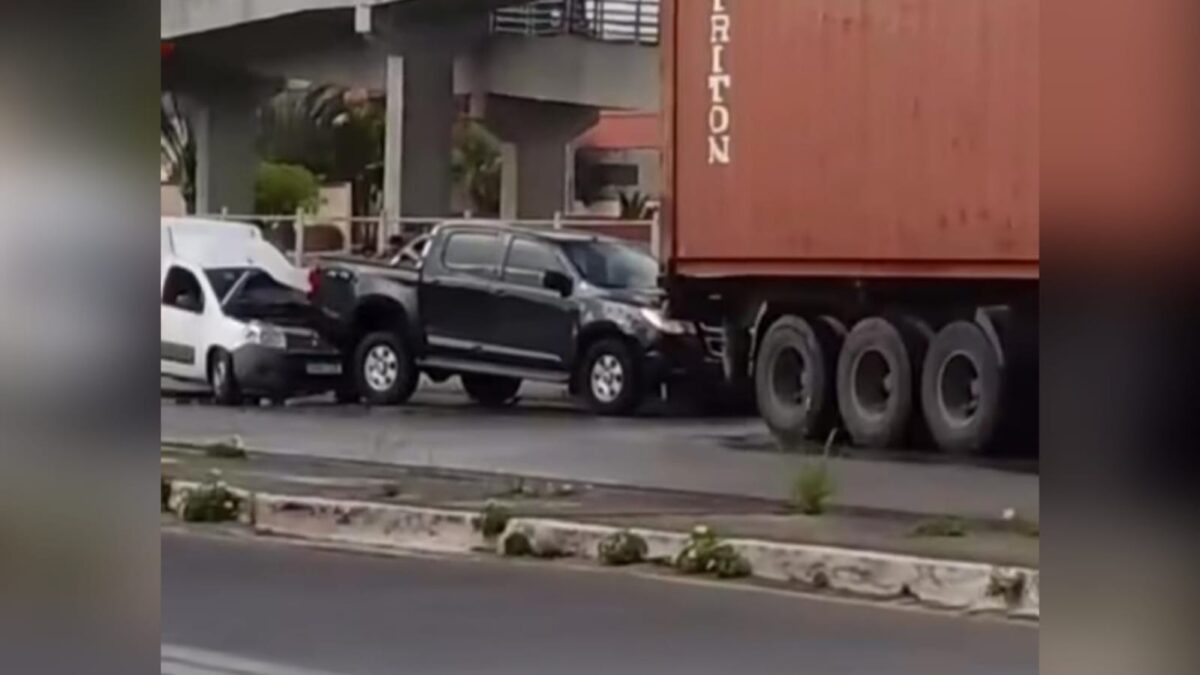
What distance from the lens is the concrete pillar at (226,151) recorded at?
198 inches

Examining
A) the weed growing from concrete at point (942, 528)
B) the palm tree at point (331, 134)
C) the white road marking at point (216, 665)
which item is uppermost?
the palm tree at point (331, 134)

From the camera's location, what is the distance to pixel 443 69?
4844 millimetres

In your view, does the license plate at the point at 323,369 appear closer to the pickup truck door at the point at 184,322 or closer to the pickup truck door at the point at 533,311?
the pickup truck door at the point at 184,322

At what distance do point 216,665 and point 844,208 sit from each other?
1.88 m

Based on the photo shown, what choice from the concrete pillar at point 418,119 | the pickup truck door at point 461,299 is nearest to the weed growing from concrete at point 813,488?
the pickup truck door at point 461,299

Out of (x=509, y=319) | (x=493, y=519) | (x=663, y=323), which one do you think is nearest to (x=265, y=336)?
(x=509, y=319)

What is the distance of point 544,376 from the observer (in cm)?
516

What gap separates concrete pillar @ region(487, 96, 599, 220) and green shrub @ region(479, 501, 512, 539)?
29.0 inches

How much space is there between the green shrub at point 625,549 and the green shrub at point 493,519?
1.12 ft

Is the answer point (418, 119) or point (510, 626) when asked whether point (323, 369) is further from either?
point (510, 626)
